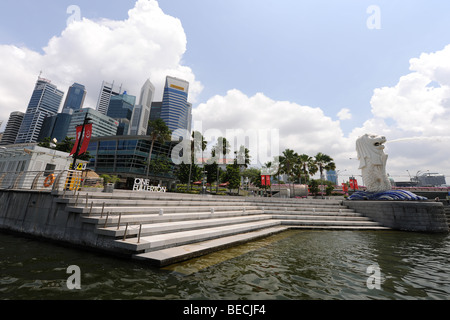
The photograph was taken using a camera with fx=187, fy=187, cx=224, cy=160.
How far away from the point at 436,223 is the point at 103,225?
2284 cm

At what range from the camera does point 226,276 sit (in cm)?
496

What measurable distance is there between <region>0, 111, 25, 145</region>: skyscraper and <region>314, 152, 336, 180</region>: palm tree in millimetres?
251064

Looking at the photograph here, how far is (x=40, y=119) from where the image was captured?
174m

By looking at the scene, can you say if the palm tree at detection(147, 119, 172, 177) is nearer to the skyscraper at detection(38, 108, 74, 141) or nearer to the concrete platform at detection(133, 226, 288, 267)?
the concrete platform at detection(133, 226, 288, 267)

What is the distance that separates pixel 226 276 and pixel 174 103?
613 feet

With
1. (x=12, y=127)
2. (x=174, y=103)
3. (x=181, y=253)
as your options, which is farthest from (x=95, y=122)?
(x=181, y=253)

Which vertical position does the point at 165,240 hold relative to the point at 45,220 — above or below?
below

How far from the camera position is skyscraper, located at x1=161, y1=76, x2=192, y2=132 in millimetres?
174375

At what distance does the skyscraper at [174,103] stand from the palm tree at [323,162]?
143757mm

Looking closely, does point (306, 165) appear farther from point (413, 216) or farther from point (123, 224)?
point (123, 224)

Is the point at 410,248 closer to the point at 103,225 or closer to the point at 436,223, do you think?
the point at 436,223

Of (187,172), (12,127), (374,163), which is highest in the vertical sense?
(12,127)
